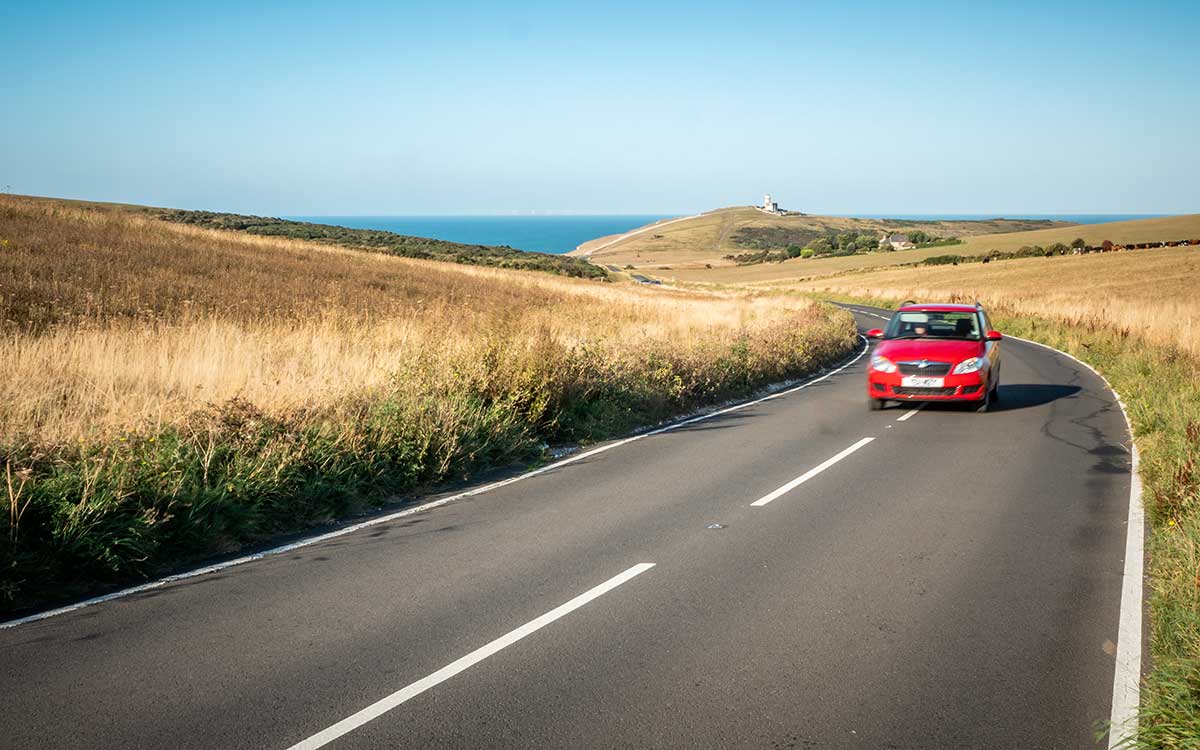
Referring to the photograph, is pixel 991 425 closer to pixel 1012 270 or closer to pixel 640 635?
pixel 640 635

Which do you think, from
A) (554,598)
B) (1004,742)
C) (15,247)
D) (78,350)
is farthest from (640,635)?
(15,247)

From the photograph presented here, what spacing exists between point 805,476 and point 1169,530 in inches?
140

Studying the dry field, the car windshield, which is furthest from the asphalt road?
the dry field

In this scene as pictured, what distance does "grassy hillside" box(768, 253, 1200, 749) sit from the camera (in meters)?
4.20

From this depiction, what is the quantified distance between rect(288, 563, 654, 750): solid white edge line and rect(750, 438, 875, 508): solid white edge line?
102 inches

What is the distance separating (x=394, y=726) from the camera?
395cm

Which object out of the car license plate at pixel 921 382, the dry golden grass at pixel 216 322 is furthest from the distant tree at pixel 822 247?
the car license plate at pixel 921 382

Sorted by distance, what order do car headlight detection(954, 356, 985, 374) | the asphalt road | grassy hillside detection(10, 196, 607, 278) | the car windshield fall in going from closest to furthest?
the asphalt road
car headlight detection(954, 356, 985, 374)
the car windshield
grassy hillside detection(10, 196, 607, 278)

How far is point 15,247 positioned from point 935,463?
2261 cm

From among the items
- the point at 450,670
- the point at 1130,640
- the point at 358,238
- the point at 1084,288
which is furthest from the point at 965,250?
the point at 450,670

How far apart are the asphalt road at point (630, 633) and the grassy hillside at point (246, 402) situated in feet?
2.69

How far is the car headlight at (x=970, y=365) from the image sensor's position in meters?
14.0

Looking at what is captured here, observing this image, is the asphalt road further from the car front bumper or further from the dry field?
the dry field

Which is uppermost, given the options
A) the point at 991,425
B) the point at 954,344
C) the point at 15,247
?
the point at 15,247
